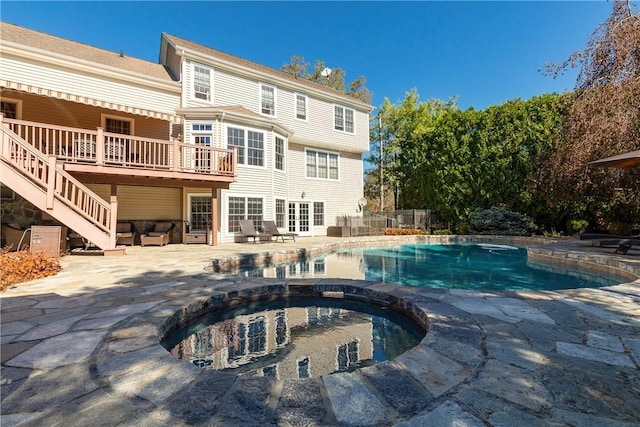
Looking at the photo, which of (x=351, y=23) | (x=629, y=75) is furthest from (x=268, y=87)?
(x=629, y=75)

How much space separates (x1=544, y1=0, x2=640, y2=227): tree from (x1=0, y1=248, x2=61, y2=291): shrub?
14.4 meters

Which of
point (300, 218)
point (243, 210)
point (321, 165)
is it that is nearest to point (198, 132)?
point (243, 210)

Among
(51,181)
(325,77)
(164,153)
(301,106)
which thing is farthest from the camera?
(325,77)

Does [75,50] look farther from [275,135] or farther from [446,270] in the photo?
[446,270]

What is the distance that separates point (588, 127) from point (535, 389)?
12.0m

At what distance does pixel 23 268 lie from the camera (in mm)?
5055

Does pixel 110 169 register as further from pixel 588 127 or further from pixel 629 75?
pixel 629 75

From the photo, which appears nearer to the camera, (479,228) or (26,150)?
(26,150)

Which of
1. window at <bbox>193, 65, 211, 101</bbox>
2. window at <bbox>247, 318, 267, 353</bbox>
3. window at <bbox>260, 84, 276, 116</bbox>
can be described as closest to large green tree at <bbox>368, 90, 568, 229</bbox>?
window at <bbox>260, 84, 276, 116</bbox>

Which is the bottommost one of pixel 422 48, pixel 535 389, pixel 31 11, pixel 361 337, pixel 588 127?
pixel 361 337

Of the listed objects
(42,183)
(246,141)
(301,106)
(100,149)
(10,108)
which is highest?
(301,106)

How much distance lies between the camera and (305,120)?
15.7 meters

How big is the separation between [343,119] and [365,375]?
1660 cm

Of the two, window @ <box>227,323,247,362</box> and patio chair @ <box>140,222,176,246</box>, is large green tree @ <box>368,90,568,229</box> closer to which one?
window @ <box>227,323,247,362</box>
